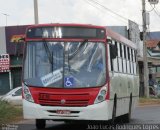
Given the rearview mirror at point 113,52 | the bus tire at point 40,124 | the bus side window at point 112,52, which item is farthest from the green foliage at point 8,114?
the rearview mirror at point 113,52

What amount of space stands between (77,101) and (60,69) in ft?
3.40

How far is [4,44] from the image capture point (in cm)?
4384

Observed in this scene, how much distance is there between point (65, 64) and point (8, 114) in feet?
22.8

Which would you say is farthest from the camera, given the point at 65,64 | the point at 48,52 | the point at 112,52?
the point at 112,52

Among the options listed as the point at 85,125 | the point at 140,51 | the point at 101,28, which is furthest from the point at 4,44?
the point at 101,28

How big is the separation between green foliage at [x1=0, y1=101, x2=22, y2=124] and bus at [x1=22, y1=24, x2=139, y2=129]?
372 centimetres

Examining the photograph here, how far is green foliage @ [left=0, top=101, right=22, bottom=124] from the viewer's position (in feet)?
68.0

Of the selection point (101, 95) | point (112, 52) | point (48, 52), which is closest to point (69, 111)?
point (101, 95)

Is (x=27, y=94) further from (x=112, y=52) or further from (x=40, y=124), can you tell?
(x=112, y=52)

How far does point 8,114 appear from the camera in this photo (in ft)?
73.0

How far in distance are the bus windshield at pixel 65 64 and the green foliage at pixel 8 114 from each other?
12.3 ft

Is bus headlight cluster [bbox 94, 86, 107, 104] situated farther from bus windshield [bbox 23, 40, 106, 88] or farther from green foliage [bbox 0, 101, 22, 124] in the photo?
green foliage [bbox 0, 101, 22, 124]

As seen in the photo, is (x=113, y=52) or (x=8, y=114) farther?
(x=8, y=114)

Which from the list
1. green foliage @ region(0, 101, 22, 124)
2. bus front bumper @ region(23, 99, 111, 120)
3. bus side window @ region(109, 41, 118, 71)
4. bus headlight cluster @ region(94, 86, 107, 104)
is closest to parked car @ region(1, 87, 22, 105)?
green foliage @ region(0, 101, 22, 124)
